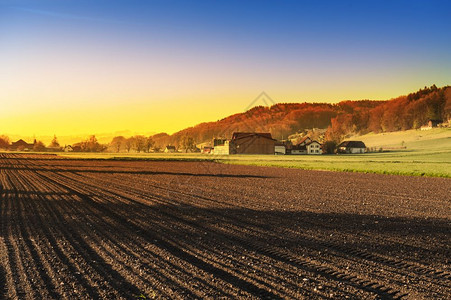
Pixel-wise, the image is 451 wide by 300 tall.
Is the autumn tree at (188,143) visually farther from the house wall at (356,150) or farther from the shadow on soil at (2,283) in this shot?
the shadow on soil at (2,283)

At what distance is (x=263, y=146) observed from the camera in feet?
406

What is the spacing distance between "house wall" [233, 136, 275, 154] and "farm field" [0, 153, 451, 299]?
94.0m

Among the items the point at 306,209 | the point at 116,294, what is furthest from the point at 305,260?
the point at 306,209

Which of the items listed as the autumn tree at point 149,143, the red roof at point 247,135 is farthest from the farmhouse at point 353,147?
the autumn tree at point 149,143

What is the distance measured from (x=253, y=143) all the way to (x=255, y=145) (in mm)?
1950

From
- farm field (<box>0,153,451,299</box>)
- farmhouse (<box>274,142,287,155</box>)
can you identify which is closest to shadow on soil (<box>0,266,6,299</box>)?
farm field (<box>0,153,451,299</box>)

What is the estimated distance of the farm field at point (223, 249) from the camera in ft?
24.7

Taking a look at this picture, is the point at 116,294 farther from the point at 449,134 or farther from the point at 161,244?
the point at 449,134

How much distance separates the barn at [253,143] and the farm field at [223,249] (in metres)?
92.3

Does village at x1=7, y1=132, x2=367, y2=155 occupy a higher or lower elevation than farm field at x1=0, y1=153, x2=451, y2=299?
higher

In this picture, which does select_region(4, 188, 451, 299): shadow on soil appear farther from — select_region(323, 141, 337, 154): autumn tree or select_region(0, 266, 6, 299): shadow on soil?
select_region(323, 141, 337, 154): autumn tree

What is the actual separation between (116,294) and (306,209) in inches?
469

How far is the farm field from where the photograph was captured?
754 centimetres

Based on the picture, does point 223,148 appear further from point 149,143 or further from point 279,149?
point 149,143
